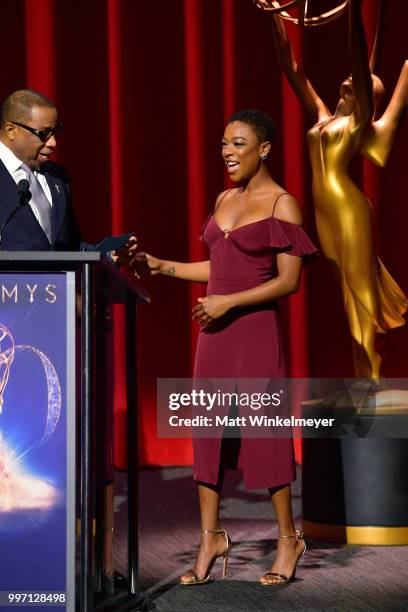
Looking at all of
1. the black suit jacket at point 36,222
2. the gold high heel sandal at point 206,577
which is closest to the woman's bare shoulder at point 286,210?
the black suit jacket at point 36,222

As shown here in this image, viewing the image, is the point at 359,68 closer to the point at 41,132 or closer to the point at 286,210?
the point at 286,210

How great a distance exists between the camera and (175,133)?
5.30 metres

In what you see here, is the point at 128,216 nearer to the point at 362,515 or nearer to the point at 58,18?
the point at 58,18

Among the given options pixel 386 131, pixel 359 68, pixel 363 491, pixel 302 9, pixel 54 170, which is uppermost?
pixel 302 9

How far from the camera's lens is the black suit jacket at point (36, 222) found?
2.53 meters

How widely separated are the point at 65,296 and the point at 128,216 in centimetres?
330

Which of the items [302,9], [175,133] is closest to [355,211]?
[302,9]

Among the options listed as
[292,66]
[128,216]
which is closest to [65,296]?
[292,66]

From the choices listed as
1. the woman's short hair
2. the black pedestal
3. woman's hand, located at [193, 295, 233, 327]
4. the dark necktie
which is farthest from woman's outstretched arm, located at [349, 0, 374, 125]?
the dark necktie

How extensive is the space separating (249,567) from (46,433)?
1245 millimetres

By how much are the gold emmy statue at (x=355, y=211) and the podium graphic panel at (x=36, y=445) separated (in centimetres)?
186

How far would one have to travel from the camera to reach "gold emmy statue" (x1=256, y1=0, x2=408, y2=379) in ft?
12.0

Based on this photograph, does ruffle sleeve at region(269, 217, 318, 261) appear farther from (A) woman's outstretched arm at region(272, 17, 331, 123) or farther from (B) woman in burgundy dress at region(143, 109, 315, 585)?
(A) woman's outstretched arm at region(272, 17, 331, 123)

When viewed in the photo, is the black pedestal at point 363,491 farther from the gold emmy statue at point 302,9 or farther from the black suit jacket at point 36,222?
the gold emmy statue at point 302,9
